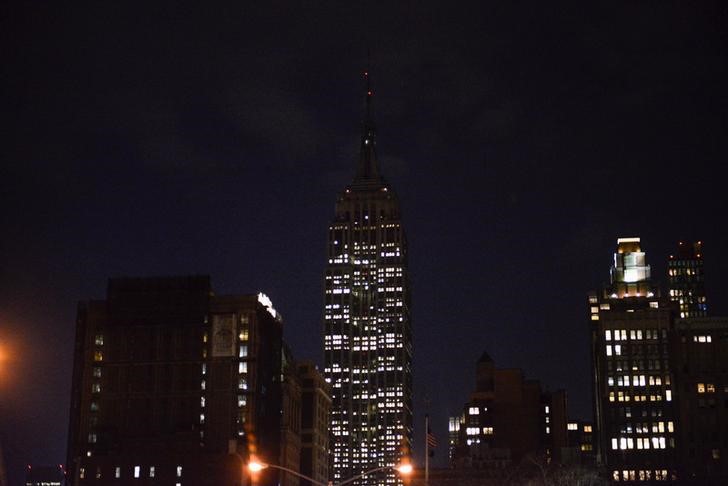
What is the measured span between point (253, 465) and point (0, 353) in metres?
21.1

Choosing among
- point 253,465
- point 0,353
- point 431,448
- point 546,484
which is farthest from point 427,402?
point 546,484

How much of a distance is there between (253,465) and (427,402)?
122ft

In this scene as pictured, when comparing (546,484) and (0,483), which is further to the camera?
(546,484)

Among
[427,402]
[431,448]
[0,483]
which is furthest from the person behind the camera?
[427,402]

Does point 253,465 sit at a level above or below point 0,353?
below

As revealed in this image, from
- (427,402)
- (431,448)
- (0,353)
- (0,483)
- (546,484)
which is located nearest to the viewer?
(0,353)

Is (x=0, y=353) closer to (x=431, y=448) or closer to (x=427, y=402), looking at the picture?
(x=431, y=448)

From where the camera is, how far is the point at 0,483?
7425 cm

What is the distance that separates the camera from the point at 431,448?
3743 inches

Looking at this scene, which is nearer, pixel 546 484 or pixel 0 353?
pixel 0 353

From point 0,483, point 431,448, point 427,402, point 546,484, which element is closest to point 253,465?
point 0,483

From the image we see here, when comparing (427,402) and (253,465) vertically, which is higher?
(427,402)

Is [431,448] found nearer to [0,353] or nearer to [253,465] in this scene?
[253,465]

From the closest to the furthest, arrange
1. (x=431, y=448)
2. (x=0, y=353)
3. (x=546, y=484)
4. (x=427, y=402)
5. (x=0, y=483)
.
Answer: (x=0, y=353)
(x=0, y=483)
(x=431, y=448)
(x=427, y=402)
(x=546, y=484)
